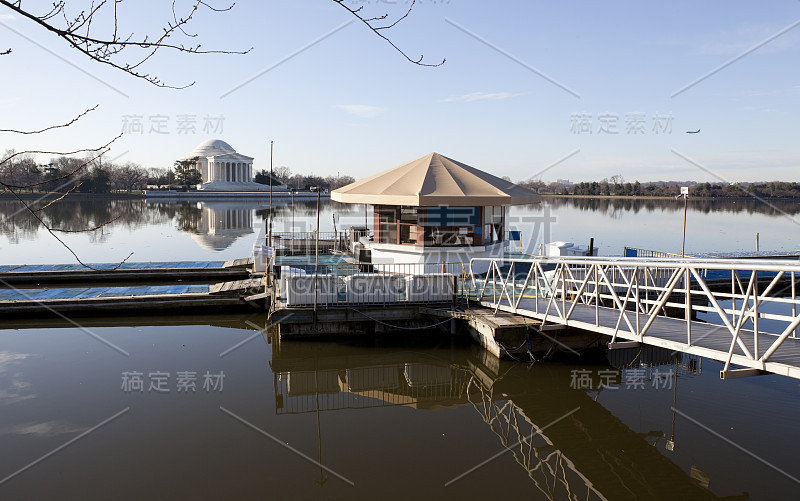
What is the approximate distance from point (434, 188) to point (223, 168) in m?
115

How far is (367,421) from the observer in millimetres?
10586

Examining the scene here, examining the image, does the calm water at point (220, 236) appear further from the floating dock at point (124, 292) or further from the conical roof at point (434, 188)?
the conical roof at point (434, 188)

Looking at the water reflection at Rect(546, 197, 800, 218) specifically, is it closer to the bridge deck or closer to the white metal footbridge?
the white metal footbridge

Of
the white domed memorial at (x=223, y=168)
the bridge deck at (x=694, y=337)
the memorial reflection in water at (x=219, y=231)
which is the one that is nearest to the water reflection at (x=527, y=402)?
the bridge deck at (x=694, y=337)

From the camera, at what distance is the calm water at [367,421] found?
8320mm

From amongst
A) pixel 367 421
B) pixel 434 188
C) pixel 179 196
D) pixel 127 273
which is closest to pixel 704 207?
pixel 179 196

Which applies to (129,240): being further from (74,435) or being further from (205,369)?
(74,435)

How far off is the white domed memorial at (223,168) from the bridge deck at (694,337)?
10776 centimetres

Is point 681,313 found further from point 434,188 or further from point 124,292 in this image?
point 124,292

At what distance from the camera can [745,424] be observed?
10.2 meters

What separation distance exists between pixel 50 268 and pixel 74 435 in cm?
1765

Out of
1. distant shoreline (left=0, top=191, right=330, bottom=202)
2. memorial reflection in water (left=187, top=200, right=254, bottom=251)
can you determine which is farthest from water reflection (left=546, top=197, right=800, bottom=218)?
distant shoreline (left=0, top=191, right=330, bottom=202)

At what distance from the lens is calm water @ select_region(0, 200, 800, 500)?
8.32m

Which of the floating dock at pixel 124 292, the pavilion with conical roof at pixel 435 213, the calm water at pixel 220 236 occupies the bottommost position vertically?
the floating dock at pixel 124 292
